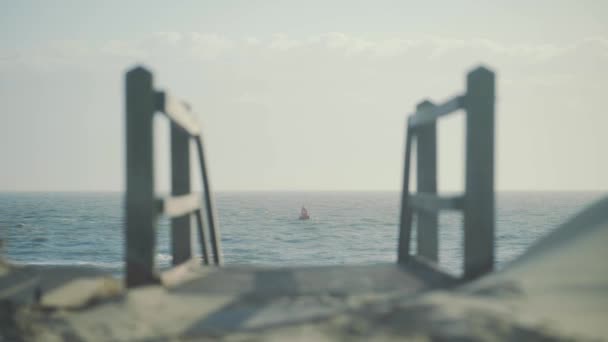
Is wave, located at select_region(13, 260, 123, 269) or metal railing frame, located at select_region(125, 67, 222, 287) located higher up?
metal railing frame, located at select_region(125, 67, 222, 287)

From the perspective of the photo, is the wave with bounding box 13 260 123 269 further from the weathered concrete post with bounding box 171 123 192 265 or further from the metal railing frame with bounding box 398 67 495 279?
the metal railing frame with bounding box 398 67 495 279

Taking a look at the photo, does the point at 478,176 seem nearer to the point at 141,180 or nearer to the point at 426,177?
the point at 426,177

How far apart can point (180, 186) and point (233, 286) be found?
1.80m

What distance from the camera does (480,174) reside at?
15.0 feet

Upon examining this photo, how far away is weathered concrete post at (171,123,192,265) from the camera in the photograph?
627 cm

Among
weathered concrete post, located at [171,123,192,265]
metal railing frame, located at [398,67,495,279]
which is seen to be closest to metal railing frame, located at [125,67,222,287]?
weathered concrete post, located at [171,123,192,265]

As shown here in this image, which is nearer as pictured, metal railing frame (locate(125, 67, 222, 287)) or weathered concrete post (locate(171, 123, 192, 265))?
metal railing frame (locate(125, 67, 222, 287))

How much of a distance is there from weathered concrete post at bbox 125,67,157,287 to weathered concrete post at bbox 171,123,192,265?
5.79ft

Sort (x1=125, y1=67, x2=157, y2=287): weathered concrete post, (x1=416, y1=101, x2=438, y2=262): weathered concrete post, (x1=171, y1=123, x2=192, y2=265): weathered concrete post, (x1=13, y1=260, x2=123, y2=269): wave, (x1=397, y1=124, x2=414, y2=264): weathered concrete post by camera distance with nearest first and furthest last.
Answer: (x1=125, y1=67, x2=157, y2=287): weathered concrete post
(x1=171, y1=123, x2=192, y2=265): weathered concrete post
(x1=416, y1=101, x2=438, y2=262): weathered concrete post
(x1=397, y1=124, x2=414, y2=264): weathered concrete post
(x1=13, y1=260, x2=123, y2=269): wave

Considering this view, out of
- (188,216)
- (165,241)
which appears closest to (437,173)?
(188,216)

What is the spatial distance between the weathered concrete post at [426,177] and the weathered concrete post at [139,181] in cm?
321

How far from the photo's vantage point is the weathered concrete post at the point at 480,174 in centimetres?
457

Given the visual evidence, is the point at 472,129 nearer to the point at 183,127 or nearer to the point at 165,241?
the point at 183,127

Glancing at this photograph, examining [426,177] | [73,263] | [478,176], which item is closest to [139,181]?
[478,176]
